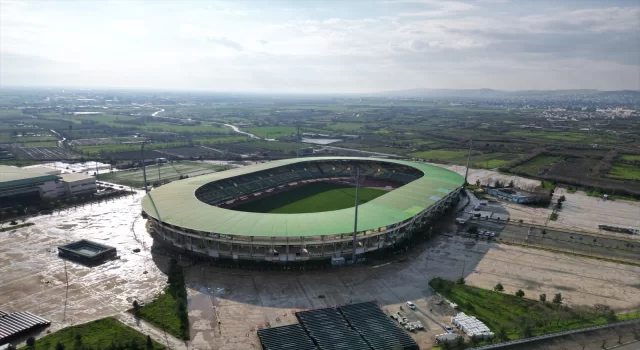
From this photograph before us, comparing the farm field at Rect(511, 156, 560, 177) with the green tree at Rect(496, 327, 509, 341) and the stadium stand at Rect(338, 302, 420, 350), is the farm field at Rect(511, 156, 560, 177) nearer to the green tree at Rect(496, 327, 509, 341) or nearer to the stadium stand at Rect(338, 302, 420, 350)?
the green tree at Rect(496, 327, 509, 341)

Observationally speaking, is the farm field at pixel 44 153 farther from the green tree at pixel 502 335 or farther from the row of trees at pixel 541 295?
the green tree at pixel 502 335

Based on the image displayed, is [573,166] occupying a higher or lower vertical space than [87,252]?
higher

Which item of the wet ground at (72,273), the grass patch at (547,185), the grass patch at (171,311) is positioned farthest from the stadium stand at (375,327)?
the grass patch at (547,185)

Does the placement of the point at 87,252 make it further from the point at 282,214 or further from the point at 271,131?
the point at 271,131

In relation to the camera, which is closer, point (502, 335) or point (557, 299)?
point (502, 335)

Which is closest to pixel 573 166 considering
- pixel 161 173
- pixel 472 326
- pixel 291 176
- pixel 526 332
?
pixel 291 176

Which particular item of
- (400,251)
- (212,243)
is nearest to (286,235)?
(212,243)

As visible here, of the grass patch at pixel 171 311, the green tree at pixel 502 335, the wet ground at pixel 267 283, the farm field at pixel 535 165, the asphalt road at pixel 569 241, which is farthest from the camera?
the farm field at pixel 535 165
